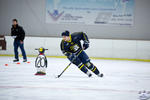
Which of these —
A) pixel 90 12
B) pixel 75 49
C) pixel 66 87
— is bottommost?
pixel 66 87

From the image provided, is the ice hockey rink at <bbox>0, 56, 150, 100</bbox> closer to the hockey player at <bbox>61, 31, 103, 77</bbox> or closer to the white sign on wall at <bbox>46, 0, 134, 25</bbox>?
the hockey player at <bbox>61, 31, 103, 77</bbox>

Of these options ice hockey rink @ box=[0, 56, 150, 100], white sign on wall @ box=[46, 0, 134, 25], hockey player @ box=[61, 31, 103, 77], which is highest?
white sign on wall @ box=[46, 0, 134, 25]

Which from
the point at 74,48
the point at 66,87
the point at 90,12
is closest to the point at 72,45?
the point at 74,48

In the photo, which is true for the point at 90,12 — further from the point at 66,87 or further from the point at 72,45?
the point at 66,87

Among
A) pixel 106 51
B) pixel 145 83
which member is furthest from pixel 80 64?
pixel 106 51

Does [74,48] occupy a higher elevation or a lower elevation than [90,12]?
lower

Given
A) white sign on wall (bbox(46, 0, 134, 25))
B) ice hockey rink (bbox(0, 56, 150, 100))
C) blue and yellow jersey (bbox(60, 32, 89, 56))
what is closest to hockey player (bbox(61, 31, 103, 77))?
blue and yellow jersey (bbox(60, 32, 89, 56))

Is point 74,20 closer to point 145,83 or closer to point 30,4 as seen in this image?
point 30,4

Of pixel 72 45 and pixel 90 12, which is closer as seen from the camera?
pixel 72 45

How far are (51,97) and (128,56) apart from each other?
17.6 ft

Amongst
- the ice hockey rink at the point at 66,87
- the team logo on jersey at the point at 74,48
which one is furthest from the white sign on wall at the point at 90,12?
the team logo on jersey at the point at 74,48

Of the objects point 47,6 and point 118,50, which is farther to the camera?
point 47,6

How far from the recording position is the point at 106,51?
8055 millimetres

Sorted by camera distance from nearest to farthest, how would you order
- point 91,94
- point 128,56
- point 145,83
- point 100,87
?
point 91,94
point 100,87
point 145,83
point 128,56
